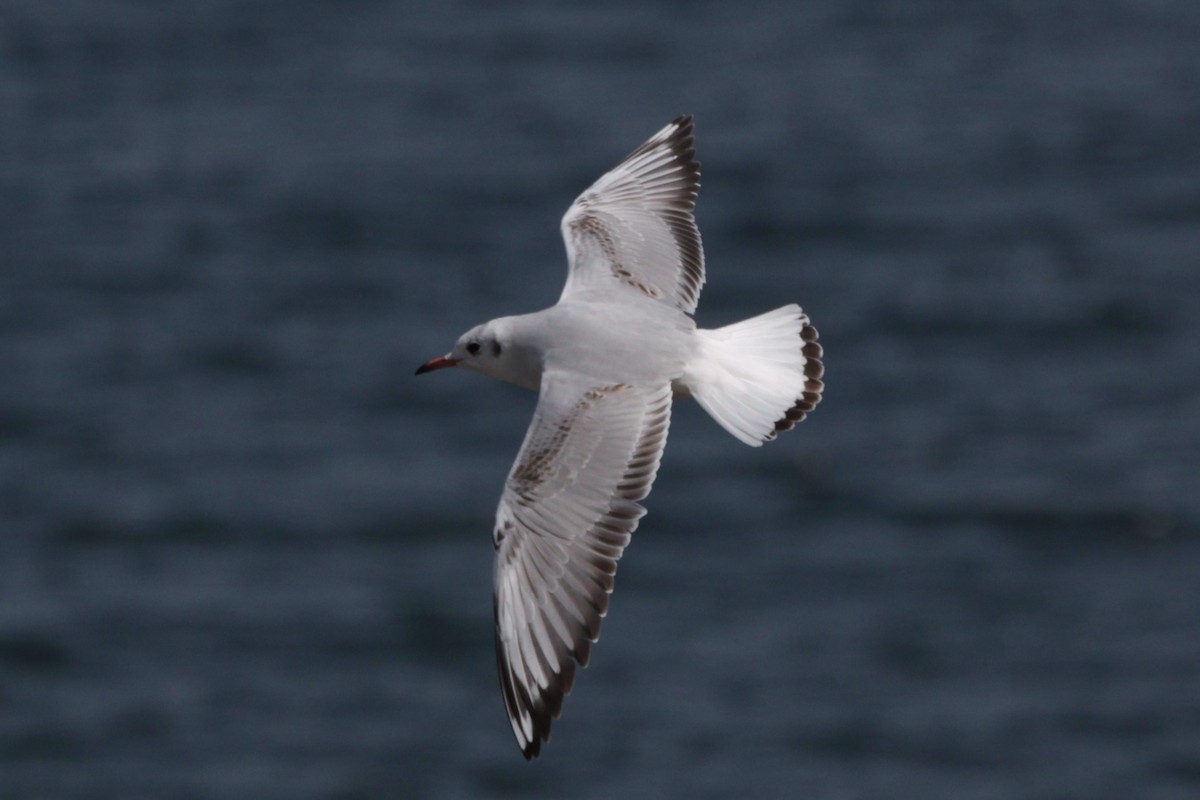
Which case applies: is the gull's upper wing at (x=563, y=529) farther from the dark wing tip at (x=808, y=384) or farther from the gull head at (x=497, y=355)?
the dark wing tip at (x=808, y=384)

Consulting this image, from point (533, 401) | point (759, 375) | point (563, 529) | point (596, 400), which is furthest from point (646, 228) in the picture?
point (533, 401)

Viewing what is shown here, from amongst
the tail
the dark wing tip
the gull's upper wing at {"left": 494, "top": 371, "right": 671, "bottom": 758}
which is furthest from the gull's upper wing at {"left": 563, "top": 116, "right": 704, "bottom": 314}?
the gull's upper wing at {"left": 494, "top": 371, "right": 671, "bottom": 758}

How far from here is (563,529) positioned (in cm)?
695

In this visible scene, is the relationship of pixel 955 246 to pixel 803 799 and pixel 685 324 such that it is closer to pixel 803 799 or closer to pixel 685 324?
pixel 803 799

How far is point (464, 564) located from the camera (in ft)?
63.3

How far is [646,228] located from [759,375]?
1.38 m

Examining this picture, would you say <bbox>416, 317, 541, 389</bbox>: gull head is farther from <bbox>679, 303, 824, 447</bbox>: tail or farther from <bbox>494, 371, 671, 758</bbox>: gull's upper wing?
<bbox>679, 303, 824, 447</bbox>: tail

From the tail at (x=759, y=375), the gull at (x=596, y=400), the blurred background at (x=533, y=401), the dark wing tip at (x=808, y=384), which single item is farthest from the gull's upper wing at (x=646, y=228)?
the blurred background at (x=533, y=401)

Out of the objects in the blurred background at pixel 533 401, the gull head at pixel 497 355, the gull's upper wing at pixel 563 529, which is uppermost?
the gull head at pixel 497 355

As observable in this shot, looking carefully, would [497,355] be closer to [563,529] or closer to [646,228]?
[563,529]

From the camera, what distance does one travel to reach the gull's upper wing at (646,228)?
8578 mm

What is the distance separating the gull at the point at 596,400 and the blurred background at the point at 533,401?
9029mm

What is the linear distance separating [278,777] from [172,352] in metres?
6.43

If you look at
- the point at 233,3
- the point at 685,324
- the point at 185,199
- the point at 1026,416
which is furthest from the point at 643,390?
the point at 233,3
